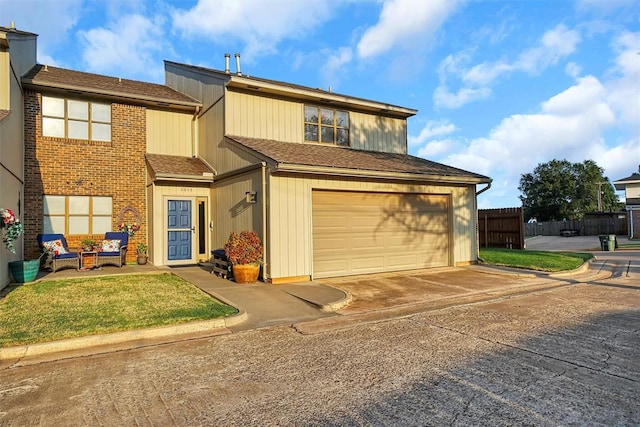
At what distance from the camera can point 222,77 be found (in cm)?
1204

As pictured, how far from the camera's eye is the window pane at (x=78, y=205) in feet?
39.3

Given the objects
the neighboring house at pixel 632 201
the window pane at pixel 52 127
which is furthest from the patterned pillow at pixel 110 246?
the neighboring house at pixel 632 201

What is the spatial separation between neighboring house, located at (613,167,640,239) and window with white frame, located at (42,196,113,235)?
33809mm

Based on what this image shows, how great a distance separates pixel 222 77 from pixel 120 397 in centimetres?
1025

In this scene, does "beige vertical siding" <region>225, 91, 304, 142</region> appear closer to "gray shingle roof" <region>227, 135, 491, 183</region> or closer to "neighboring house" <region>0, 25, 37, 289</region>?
"gray shingle roof" <region>227, 135, 491, 183</region>

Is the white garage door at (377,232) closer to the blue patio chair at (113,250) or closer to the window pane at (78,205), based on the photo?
the blue patio chair at (113,250)

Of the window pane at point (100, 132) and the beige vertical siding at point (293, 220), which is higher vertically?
the window pane at point (100, 132)

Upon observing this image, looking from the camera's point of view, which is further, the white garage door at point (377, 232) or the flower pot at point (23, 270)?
the white garage door at point (377, 232)

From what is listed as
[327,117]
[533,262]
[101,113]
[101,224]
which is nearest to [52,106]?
[101,113]

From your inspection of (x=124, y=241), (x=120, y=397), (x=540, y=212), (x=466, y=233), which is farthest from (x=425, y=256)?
(x=540, y=212)

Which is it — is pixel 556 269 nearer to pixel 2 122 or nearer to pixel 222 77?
pixel 222 77

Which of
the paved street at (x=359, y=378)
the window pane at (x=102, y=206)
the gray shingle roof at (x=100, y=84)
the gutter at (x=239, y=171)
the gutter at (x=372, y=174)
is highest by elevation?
the gray shingle roof at (x=100, y=84)

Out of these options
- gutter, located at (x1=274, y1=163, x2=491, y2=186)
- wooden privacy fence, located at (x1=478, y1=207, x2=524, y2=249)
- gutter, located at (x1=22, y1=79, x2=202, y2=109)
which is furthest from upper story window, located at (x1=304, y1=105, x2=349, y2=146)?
wooden privacy fence, located at (x1=478, y1=207, x2=524, y2=249)

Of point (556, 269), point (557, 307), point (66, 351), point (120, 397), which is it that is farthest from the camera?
point (556, 269)
